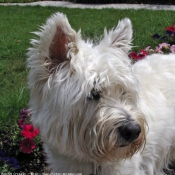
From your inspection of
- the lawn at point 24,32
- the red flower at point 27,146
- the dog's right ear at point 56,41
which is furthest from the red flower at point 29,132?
the dog's right ear at point 56,41

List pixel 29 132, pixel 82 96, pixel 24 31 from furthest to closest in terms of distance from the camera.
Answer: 1. pixel 24 31
2. pixel 29 132
3. pixel 82 96

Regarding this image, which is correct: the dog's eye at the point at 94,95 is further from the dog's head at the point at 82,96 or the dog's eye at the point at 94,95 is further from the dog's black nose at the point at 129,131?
the dog's black nose at the point at 129,131

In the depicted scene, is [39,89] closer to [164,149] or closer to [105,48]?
[105,48]

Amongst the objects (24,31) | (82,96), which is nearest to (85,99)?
(82,96)

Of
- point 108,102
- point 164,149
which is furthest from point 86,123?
point 164,149

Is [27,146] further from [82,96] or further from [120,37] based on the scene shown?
[120,37]

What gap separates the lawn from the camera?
196 inches

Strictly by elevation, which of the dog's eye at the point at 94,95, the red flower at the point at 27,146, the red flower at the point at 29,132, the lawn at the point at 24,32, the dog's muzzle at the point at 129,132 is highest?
the dog's eye at the point at 94,95

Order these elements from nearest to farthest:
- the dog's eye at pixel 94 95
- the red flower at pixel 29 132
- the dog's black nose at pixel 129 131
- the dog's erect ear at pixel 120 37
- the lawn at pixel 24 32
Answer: the dog's black nose at pixel 129 131 → the dog's eye at pixel 94 95 → the dog's erect ear at pixel 120 37 → the red flower at pixel 29 132 → the lawn at pixel 24 32

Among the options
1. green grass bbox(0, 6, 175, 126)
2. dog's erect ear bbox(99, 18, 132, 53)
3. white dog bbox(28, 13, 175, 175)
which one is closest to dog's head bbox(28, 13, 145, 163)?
white dog bbox(28, 13, 175, 175)

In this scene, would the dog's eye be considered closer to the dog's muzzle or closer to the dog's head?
the dog's head

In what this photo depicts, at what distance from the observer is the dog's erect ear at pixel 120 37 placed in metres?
3.04

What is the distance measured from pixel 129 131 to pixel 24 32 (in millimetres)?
7429

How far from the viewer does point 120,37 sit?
310 cm
